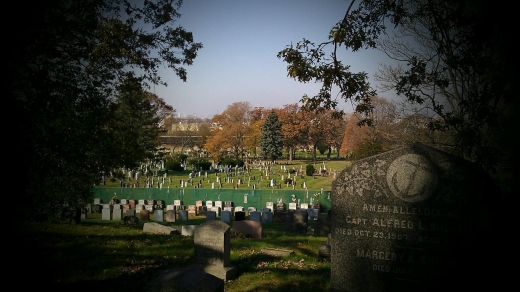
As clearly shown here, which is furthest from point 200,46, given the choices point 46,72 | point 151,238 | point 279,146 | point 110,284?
point 279,146

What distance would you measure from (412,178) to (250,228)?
33.5 ft

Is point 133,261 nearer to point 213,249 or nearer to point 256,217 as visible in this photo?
point 213,249

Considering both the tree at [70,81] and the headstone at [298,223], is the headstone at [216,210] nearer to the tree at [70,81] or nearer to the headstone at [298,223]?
the headstone at [298,223]

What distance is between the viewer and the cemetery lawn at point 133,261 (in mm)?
7992

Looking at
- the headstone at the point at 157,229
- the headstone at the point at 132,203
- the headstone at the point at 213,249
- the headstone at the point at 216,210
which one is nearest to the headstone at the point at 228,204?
the headstone at the point at 216,210

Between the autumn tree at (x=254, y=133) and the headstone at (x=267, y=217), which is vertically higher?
the autumn tree at (x=254, y=133)

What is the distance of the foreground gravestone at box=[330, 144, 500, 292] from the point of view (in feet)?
17.0

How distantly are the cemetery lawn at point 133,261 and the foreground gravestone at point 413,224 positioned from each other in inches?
73.2

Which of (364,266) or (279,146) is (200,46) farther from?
(279,146)

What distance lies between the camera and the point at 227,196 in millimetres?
31469

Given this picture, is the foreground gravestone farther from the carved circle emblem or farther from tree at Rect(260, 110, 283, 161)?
tree at Rect(260, 110, 283, 161)

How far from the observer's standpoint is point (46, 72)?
34.8ft

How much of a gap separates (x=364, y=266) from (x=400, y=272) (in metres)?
0.55

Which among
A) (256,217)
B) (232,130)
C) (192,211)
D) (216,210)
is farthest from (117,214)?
(232,130)
